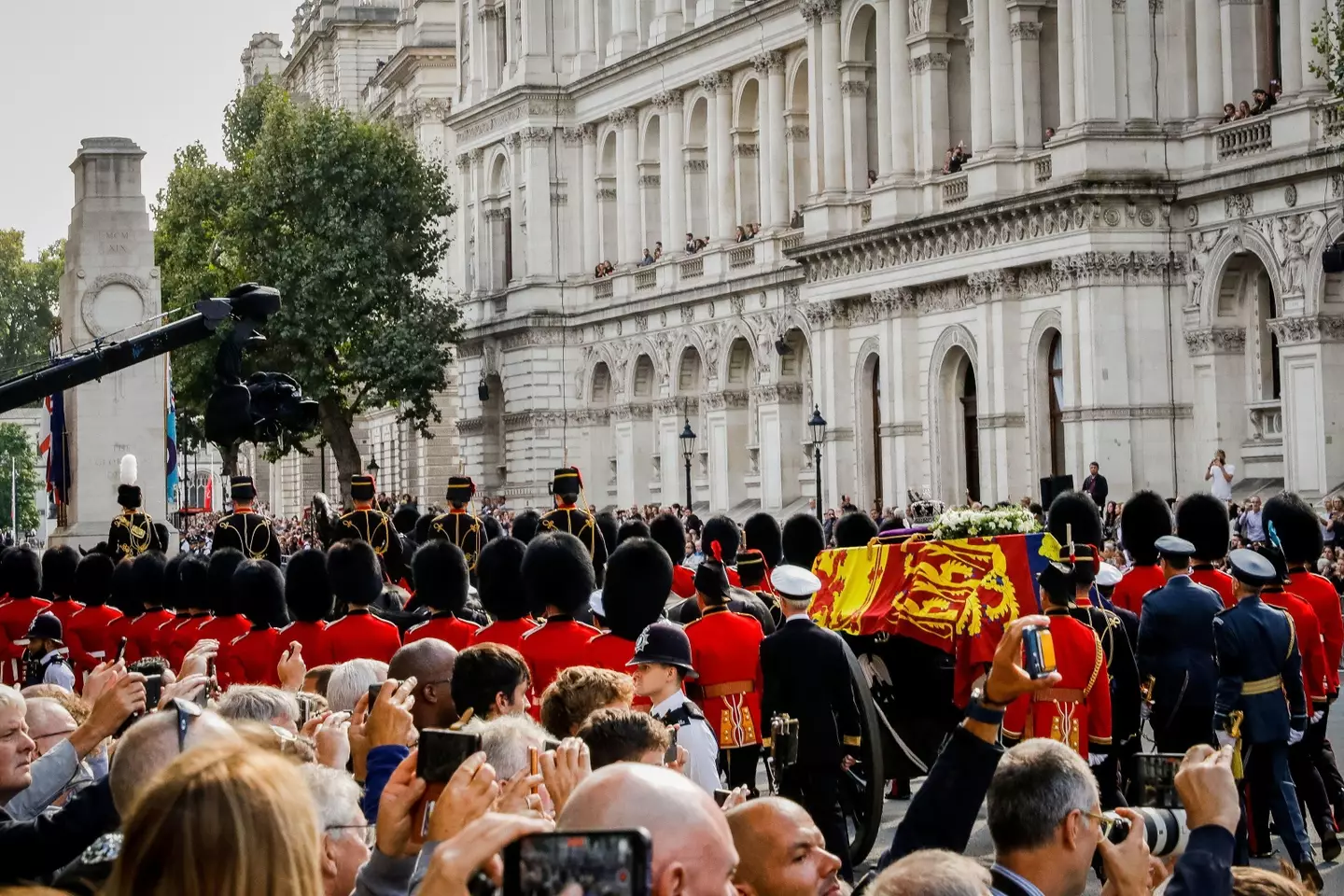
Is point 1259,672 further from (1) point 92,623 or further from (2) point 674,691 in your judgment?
(1) point 92,623

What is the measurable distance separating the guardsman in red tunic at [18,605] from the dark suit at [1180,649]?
23.0 feet

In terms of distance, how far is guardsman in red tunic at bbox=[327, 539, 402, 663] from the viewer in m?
11.6

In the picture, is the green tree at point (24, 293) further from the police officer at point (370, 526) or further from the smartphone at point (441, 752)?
the smartphone at point (441, 752)

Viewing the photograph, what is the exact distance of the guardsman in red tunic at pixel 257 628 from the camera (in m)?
12.2

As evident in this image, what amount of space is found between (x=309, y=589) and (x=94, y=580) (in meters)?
3.86

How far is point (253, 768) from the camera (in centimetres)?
329

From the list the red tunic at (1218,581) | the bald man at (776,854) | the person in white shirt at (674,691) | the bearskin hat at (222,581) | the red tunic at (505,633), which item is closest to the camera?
the bald man at (776,854)

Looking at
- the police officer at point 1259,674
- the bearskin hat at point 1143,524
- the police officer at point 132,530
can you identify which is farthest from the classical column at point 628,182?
the police officer at point 1259,674

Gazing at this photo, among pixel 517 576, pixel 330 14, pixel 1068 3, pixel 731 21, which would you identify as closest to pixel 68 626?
pixel 517 576

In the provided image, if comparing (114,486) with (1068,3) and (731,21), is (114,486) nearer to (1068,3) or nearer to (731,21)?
(1068,3)

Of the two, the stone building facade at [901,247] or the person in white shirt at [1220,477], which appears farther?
the stone building facade at [901,247]

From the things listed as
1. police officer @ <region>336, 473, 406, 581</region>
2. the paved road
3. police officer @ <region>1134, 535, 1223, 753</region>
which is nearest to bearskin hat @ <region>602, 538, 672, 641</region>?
the paved road

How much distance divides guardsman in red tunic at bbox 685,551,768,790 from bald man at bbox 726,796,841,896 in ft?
19.3

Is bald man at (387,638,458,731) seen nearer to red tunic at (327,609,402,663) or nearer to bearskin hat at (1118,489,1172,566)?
red tunic at (327,609,402,663)
